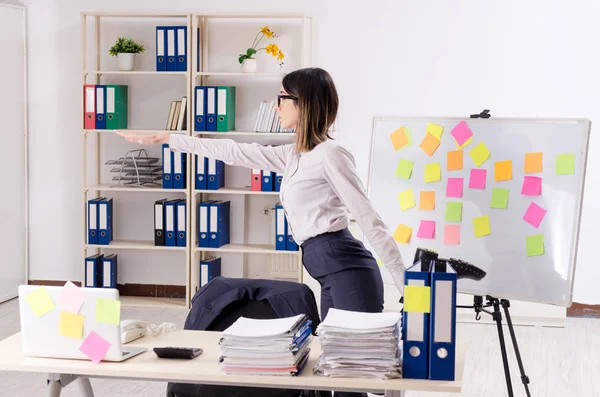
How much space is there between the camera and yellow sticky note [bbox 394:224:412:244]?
12.5ft

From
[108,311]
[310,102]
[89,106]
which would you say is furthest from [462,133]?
[89,106]

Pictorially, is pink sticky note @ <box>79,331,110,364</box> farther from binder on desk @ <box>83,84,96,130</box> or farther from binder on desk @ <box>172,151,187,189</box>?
binder on desk @ <box>83,84,96,130</box>

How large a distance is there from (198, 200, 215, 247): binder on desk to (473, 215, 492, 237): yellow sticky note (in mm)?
2504

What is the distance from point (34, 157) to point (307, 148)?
12.5ft

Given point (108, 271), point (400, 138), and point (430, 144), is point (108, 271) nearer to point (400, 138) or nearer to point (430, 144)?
point (400, 138)

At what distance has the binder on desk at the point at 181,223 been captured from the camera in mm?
5750

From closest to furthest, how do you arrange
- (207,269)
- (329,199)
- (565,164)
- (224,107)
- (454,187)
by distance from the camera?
(329,199)
(565,164)
(454,187)
(224,107)
(207,269)

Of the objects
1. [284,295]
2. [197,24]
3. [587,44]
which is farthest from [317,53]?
[284,295]

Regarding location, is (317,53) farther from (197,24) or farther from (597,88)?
(597,88)

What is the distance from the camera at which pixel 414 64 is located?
573cm

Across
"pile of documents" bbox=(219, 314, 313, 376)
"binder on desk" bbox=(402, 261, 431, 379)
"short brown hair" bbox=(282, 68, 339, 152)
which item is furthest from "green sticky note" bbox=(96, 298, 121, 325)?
"short brown hair" bbox=(282, 68, 339, 152)

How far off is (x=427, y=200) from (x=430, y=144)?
255 mm

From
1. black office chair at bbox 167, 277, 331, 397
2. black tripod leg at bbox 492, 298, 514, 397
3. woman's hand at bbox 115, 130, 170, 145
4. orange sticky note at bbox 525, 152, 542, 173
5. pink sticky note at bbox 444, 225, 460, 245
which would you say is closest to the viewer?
black office chair at bbox 167, 277, 331, 397

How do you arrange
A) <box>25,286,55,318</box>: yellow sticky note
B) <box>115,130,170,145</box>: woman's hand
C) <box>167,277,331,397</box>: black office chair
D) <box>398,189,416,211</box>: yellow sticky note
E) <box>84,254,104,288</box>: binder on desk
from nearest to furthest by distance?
<box>25,286,55,318</box>: yellow sticky note < <box>167,277,331,397</box>: black office chair < <box>115,130,170,145</box>: woman's hand < <box>398,189,416,211</box>: yellow sticky note < <box>84,254,104,288</box>: binder on desk
